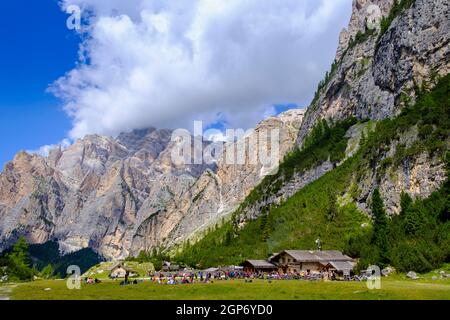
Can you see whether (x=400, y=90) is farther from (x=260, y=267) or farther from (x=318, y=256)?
(x=260, y=267)

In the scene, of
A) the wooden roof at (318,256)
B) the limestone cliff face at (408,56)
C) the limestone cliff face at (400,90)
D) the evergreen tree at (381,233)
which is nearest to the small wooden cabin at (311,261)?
the wooden roof at (318,256)

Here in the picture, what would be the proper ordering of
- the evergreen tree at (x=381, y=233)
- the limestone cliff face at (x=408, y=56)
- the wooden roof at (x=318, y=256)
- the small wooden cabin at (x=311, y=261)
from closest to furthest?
the evergreen tree at (x=381, y=233), the small wooden cabin at (x=311, y=261), the wooden roof at (x=318, y=256), the limestone cliff face at (x=408, y=56)

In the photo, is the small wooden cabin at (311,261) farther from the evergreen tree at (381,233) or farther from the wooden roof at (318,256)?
the evergreen tree at (381,233)

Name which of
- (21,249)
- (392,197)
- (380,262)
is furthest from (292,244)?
(21,249)

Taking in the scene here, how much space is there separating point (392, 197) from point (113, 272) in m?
90.7

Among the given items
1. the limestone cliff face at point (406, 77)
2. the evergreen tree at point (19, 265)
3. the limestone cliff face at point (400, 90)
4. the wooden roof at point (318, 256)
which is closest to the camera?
the wooden roof at point (318, 256)

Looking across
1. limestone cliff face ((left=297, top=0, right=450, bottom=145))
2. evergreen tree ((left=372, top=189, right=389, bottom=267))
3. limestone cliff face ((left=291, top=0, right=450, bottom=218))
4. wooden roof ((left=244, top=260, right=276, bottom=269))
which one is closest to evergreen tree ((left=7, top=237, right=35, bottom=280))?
wooden roof ((left=244, top=260, right=276, bottom=269))

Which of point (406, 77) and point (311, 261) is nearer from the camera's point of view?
point (311, 261)

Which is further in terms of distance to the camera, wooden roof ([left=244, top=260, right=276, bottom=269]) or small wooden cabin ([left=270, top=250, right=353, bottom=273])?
wooden roof ([left=244, top=260, right=276, bottom=269])

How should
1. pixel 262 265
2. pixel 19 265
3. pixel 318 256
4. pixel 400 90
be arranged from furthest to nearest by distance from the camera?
pixel 400 90
pixel 19 265
pixel 262 265
pixel 318 256

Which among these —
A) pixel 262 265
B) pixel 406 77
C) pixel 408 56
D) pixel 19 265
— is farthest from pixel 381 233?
pixel 19 265

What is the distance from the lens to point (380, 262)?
8481 centimetres

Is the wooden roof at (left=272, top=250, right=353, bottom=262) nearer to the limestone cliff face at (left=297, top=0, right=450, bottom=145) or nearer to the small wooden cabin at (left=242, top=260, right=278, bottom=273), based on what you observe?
the small wooden cabin at (left=242, top=260, right=278, bottom=273)
